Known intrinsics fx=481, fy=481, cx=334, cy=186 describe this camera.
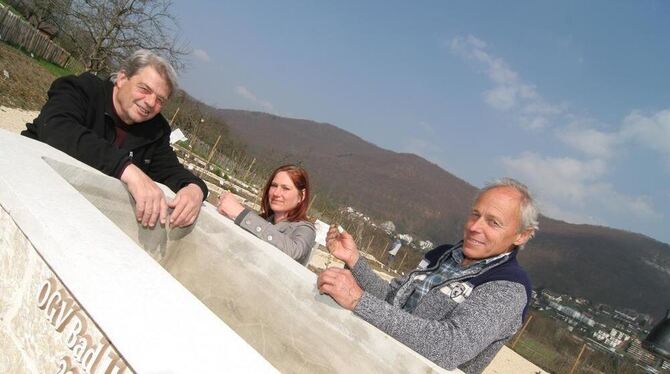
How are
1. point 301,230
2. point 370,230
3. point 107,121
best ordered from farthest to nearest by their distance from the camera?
point 370,230 < point 301,230 < point 107,121

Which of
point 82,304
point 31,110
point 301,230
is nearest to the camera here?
point 82,304

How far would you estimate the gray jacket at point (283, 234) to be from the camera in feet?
7.92

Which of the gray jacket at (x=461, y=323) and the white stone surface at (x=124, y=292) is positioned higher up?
the gray jacket at (x=461, y=323)

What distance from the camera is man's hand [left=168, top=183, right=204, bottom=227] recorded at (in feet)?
7.14

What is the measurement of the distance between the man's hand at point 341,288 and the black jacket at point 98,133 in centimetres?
97

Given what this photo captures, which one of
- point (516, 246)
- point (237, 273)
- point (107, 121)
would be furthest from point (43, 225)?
point (516, 246)

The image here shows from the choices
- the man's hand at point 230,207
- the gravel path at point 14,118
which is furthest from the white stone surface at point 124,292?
the gravel path at point 14,118

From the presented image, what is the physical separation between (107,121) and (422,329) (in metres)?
1.73

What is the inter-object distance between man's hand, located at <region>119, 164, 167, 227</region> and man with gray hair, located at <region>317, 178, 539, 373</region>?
0.78m

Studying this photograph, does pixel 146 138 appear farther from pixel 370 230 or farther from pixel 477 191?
pixel 370 230

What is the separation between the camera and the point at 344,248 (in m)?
2.28

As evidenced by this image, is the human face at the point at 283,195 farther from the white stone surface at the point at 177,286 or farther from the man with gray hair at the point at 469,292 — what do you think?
the man with gray hair at the point at 469,292

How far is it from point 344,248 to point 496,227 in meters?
0.73

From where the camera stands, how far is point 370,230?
34.6m
